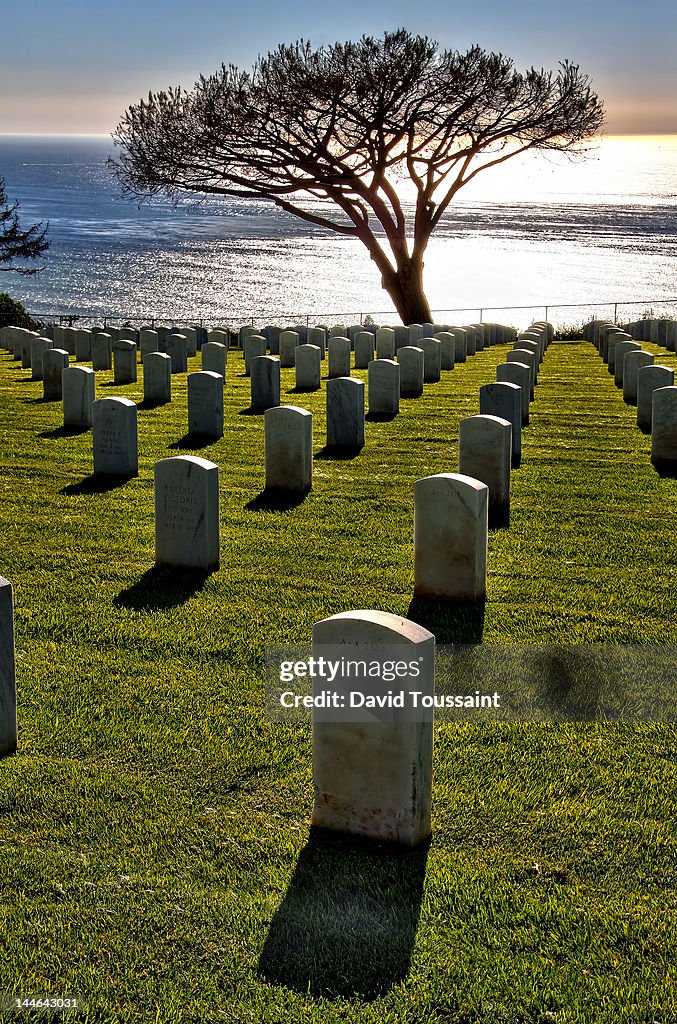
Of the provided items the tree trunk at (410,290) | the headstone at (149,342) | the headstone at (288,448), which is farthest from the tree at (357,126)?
the headstone at (288,448)

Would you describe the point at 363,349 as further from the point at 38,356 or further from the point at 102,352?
the point at 38,356

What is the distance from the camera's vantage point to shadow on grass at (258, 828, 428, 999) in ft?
12.5

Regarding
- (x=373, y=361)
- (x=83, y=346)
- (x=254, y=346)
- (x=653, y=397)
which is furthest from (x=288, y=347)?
(x=653, y=397)

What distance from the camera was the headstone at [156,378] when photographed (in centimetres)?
1730

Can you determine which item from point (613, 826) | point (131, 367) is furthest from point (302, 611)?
point (131, 367)

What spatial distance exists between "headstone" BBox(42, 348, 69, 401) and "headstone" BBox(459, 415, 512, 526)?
9.66 metres

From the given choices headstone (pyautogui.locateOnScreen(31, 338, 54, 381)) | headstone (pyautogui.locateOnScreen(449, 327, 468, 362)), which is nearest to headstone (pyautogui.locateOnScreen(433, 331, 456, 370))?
headstone (pyautogui.locateOnScreen(449, 327, 468, 362))

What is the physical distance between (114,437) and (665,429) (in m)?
6.42

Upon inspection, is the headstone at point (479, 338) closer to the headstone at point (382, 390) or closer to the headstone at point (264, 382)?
the headstone at point (264, 382)

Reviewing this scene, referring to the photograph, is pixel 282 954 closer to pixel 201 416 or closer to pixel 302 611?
pixel 302 611

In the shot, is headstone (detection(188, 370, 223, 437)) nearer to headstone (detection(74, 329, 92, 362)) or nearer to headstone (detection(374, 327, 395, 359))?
headstone (detection(374, 327, 395, 359))

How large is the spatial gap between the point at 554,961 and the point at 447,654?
304 centimetres

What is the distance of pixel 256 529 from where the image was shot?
9.86 meters

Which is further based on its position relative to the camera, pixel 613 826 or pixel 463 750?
pixel 463 750
